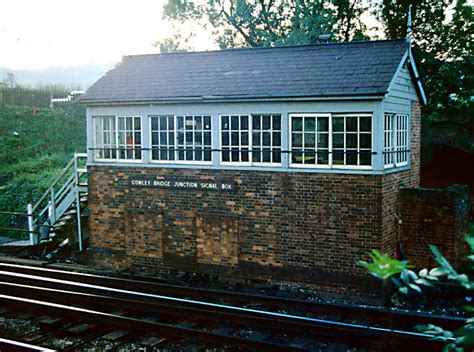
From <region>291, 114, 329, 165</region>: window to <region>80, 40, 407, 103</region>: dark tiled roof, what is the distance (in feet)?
Result: 1.98

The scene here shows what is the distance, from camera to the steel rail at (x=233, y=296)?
30.3 feet

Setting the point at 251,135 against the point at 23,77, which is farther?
the point at 23,77

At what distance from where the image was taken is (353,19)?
24.4 m

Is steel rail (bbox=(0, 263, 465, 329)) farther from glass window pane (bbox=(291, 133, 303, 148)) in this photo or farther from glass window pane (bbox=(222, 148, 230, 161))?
glass window pane (bbox=(291, 133, 303, 148))

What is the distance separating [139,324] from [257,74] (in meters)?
6.98

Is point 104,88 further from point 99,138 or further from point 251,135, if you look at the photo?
point 251,135

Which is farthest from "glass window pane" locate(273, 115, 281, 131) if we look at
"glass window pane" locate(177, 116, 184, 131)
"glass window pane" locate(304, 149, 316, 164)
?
"glass window pane" locate(177, 116, 184, 131)

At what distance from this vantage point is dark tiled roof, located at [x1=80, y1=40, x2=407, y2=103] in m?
12.2

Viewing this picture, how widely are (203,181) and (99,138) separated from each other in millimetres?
3422

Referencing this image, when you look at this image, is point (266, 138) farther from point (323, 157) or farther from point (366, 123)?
point (366, 123)

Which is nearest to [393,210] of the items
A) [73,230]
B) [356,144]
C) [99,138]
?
[356,144]

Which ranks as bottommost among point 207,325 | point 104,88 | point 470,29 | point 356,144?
point 207,325

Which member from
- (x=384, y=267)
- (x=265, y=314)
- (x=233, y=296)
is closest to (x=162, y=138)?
(x=233, y=296)

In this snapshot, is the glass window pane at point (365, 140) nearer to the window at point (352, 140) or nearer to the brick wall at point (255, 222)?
the window at point (352, 140)
